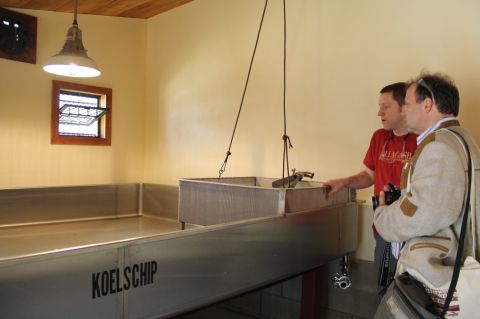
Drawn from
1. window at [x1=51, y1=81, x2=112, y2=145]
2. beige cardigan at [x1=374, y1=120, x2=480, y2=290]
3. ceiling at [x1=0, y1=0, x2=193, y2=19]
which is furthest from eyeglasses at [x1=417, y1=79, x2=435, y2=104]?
window at [x1=51, y1=81, x2=112, y2=145]

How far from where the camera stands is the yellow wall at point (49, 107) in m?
2.86

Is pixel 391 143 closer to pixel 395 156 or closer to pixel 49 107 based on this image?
pixel 395 156

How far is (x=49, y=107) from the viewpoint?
305 cm

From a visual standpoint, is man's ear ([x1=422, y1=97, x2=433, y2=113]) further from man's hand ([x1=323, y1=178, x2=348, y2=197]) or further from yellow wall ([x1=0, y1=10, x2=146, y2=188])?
yellow wall ([x1=0, y1=10, x2=146, y2=188])

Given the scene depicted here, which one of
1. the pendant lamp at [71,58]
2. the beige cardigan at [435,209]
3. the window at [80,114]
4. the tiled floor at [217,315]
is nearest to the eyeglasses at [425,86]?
the beige cardigan at [435,209]

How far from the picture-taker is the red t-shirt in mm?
1739

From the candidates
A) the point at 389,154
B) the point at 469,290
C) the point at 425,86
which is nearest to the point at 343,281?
the point at 389,154

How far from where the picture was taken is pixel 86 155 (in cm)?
328

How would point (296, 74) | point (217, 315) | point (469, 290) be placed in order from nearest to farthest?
point (469, 290) < point (296, 74) < point (217, 315)

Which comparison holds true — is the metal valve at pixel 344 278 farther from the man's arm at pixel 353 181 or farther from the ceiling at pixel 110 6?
the ceiling at pixel 110 6

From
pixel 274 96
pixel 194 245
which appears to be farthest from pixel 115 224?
pixel 194 245

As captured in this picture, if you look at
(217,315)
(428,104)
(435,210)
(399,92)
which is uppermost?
(399,92)

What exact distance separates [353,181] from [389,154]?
229 mm

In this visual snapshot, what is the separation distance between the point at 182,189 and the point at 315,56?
1.15 metres
